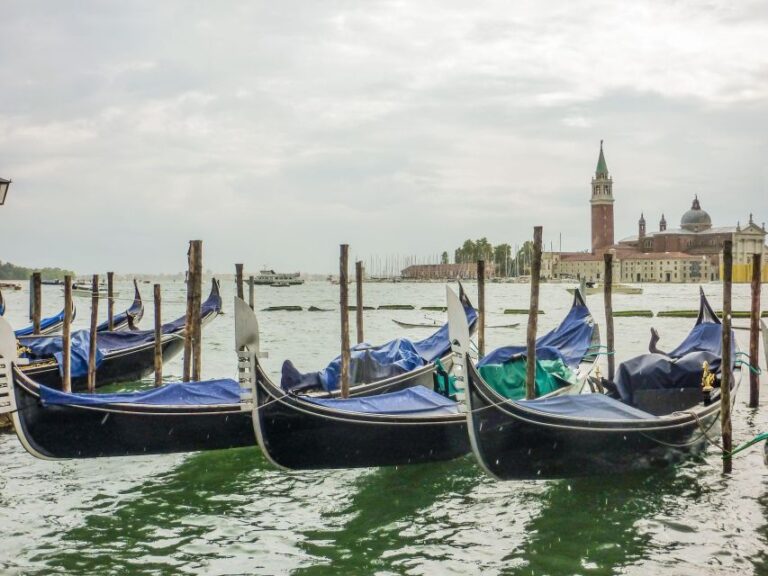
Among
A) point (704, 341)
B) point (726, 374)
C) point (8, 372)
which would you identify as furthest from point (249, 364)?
point (704, 341)

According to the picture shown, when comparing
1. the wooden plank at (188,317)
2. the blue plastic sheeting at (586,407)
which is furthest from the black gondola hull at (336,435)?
the wooden plank at (188,317)

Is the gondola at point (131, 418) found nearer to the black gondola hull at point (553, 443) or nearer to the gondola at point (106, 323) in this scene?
the black gondola hull at point (553, 443)

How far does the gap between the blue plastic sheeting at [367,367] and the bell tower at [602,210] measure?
106093 mm

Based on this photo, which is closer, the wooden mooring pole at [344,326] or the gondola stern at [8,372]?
the gondola stern at [8,372]

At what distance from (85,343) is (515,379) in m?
6.16

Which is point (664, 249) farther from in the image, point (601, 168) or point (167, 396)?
point (167, 396)

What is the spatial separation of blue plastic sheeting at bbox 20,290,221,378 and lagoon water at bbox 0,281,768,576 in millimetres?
2409

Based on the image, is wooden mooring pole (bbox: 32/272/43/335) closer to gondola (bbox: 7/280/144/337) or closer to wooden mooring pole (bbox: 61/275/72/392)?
gondola (bbox: 7/280/144/337)

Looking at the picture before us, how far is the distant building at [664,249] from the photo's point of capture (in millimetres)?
112812

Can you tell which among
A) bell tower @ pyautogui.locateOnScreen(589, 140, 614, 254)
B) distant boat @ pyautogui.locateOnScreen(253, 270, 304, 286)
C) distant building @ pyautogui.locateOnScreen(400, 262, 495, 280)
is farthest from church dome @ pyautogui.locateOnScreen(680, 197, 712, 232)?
distant boat @ pyautogui.locateOnScreen(253, 270, 304, 286)

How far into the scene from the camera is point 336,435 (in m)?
6.97

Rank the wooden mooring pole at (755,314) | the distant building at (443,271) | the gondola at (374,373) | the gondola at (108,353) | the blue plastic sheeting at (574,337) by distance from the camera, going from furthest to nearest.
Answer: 1. the distant building at (443,271)
2. the blue plastic sheeting at (574,337)
3. the gondola at (108,353)
4. the wooden mooring pole at (755,314)
5. the gondola at (374,373)

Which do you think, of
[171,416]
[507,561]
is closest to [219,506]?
[171,416]

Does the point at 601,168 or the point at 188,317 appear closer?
the point at 188,317
